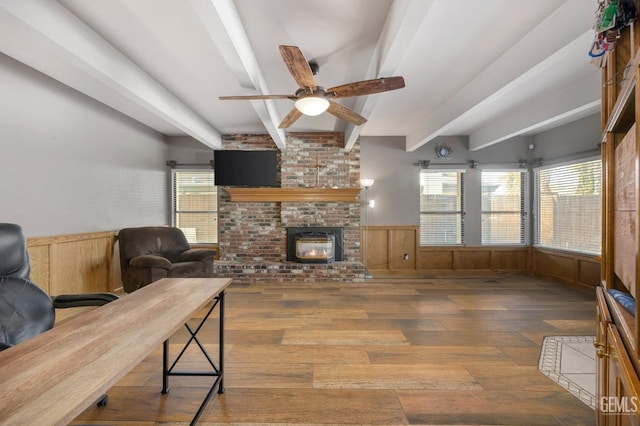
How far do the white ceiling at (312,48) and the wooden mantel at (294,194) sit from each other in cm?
178

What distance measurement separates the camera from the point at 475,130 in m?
5.60

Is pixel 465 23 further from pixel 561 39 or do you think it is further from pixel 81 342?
pixel 81 342

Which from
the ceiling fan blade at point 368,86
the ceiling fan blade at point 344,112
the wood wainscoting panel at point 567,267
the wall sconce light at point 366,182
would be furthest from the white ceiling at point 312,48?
the wood wainscoting panel at point 567,267

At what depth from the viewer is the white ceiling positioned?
82.7 inches

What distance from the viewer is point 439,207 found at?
19.8ft

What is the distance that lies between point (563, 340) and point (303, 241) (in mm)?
3816

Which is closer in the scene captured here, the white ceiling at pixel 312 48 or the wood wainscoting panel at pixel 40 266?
the white ceiling at pixel 312 48

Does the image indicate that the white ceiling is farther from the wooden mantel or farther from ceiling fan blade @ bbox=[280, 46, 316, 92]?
the wooden mantel

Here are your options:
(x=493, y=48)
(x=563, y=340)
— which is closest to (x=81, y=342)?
(x=493, y=48)

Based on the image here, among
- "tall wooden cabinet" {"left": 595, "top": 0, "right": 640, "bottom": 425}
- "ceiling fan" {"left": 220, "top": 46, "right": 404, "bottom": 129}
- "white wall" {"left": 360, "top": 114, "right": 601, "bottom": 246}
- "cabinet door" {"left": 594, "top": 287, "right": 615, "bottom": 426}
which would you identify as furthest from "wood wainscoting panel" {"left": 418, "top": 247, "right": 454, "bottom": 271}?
"cabinet door" {"left": 594, "top": 287, "right": 615, "bottom": 426}

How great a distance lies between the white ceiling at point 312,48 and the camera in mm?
2102

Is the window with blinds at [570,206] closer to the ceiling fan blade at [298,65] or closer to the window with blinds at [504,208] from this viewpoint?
the window with blinds at [504,208]

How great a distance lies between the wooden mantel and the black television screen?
15 cm

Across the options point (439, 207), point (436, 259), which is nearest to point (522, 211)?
point (439, 207)
